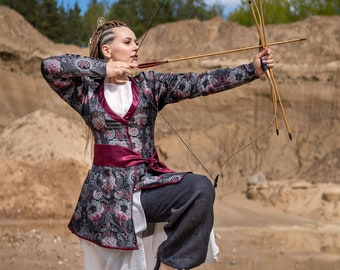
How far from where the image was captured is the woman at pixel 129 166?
355 centimetres

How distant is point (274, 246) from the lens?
10.4 m

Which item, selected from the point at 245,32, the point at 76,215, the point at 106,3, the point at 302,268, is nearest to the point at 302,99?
the point at 245,32

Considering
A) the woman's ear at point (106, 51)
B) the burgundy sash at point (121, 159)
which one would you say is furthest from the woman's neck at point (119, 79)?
the burgundy sash at point (121, 159)

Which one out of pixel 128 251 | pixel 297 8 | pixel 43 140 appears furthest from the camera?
pixel 297 8

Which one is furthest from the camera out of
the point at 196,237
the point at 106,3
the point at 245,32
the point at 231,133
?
the point at 106,3

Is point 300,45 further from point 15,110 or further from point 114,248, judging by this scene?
point 114,248

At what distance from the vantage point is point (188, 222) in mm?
3508

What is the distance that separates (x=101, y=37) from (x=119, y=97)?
1.26 ft

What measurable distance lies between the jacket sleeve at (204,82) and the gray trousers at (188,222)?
47 cm

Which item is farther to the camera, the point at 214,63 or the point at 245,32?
the point at 245,32

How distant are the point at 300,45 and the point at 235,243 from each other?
1051 centimetres

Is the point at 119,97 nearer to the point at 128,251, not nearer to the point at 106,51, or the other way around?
the point at 106,51

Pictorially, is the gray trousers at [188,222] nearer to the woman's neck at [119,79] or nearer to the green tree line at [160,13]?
the woman's neck at [119,79]

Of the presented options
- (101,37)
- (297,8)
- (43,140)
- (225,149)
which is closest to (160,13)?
(297,8)
